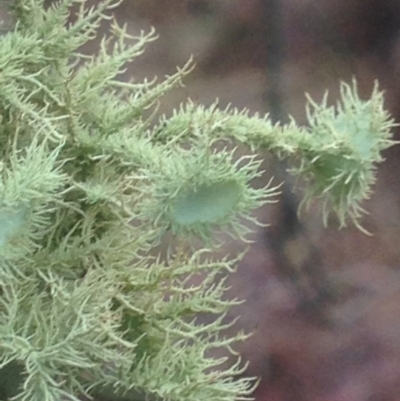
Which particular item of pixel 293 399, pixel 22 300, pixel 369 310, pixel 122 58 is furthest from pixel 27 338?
pixel 369 310

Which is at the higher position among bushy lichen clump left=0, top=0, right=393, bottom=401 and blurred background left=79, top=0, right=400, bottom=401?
blurred background left=79, top=0, right=400, bottom=401

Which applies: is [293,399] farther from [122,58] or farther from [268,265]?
[122,58]

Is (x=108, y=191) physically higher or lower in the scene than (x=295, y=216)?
lower

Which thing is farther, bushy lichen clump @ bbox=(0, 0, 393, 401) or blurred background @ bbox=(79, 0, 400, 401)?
blurred background @ bbox=(79, 0, 400, 401)

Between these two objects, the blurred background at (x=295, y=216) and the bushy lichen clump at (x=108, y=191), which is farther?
the blurred background at (x=295, y=216)
